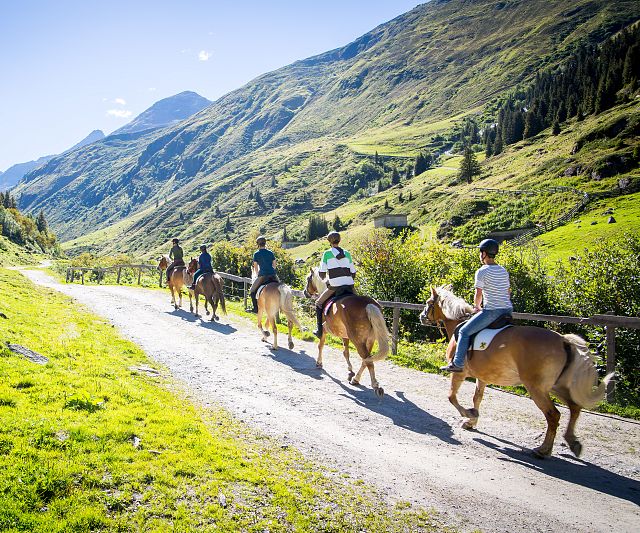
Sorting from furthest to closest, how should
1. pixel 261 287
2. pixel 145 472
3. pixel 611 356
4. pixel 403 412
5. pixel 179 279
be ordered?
pixel 179 279
pixel 261 287
pixel 611 356
pixel 403 412
pixel 145 472

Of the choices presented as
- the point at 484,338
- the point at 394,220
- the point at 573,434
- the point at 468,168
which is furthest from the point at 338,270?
the point at 468,168

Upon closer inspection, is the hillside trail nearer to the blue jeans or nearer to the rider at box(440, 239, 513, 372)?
the blue jeans

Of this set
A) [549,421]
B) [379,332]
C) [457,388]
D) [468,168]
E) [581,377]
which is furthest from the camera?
[468,168]

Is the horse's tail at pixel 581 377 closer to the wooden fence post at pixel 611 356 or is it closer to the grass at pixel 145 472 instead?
the grass at pixel 145 472

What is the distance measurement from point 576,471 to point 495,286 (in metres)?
3.09

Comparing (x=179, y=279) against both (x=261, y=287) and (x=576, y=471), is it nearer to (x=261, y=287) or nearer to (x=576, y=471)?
(x=261, y=287)

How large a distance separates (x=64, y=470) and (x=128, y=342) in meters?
9.17

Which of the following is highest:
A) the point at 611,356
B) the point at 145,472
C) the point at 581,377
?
the point at 611,356

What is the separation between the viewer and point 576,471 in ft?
21.2

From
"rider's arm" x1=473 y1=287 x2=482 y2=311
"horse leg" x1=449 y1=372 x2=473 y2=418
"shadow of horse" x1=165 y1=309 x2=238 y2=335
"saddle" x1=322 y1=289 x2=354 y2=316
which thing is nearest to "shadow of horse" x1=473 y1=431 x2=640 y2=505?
"horse leg" x1=449 y1=372 x2=473 y2=418

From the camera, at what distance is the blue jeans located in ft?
25.0

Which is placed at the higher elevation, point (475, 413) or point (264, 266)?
point (264, 266)

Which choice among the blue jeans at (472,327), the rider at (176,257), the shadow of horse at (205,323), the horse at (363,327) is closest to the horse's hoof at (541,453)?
the blue jeans at (472,327)

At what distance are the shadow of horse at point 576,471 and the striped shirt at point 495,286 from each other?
2.45 m
